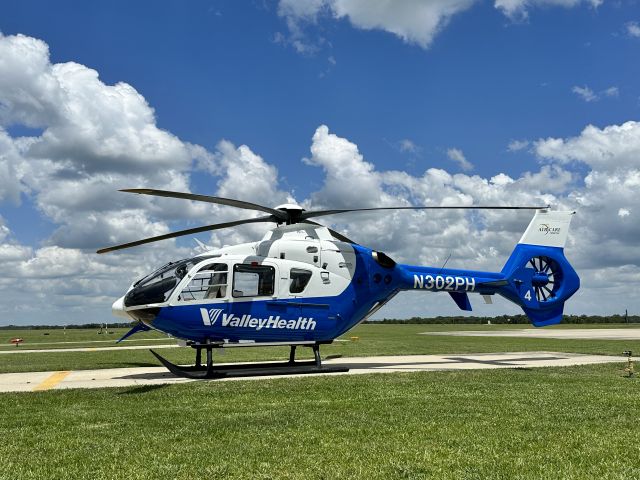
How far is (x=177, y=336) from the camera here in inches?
614

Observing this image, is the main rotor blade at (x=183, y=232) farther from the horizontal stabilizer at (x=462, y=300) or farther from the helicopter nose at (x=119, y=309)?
the horizontal stabilizer at (x=462, y=300)

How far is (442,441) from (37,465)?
500 cm

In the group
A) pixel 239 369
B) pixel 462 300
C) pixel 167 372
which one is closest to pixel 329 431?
pixel 239 369

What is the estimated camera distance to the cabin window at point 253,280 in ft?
51.8

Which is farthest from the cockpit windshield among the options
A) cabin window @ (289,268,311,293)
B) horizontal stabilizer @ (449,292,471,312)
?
horizontal stabilizer @ (449,292,471,312)

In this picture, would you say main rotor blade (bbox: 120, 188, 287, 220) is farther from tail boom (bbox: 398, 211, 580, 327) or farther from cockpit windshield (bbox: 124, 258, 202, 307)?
tail boom (bbox: 398, 211, 580, 327)

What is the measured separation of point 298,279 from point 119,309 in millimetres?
5338

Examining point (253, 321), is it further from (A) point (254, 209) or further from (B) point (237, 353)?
(B) point (237, 353)

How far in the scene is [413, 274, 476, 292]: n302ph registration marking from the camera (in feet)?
61.5

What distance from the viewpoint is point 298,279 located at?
1650cm

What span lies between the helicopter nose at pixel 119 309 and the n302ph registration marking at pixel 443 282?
9476 millimetres

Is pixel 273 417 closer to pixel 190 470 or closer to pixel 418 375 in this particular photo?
pixel 190 470

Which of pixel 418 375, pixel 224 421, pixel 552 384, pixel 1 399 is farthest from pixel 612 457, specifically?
pixel 1 399

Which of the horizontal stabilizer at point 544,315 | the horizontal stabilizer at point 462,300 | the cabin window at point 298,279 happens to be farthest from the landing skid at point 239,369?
the horizontal stabilizer at point 544,315
